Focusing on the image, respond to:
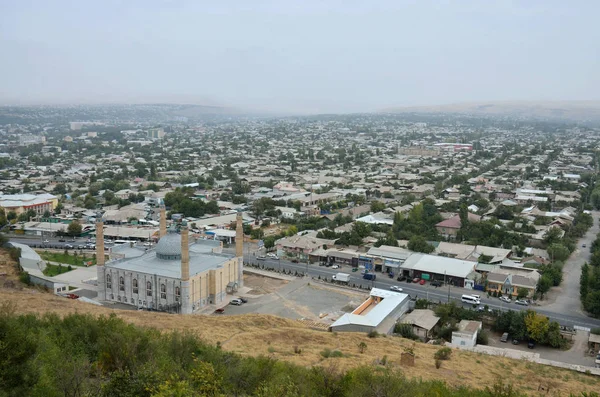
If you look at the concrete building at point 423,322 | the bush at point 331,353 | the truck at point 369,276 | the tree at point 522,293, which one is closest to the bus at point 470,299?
the tree at point 522,293

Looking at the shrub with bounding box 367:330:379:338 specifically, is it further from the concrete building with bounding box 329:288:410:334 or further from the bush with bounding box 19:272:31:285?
the bush with bounding box 19:272:31:285

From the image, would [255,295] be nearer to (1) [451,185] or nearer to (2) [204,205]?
(2) [204,205]

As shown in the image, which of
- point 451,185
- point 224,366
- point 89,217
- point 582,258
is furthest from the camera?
point 451,185

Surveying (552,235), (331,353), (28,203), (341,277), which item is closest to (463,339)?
(331,353)

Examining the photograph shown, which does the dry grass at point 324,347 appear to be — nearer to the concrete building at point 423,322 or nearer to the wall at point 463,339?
the wall at point 463,339

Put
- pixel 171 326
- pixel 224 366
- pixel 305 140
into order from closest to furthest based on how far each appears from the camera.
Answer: pixel 224 366, pixel 171 326, pixel 305 140

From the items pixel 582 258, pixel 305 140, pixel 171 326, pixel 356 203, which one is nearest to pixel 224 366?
pixel 171 326
